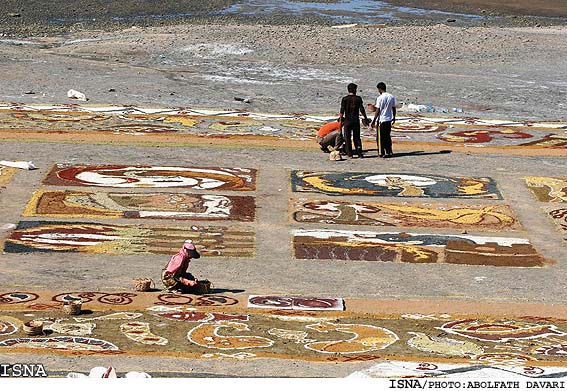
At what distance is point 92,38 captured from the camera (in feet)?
155

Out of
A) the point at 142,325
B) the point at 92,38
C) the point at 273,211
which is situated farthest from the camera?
the point at 92,38

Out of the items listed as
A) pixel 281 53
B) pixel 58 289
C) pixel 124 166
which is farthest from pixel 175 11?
pixel 58 289

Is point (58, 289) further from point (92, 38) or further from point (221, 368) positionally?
point (92, 38)

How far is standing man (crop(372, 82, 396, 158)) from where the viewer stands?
27.2 metres

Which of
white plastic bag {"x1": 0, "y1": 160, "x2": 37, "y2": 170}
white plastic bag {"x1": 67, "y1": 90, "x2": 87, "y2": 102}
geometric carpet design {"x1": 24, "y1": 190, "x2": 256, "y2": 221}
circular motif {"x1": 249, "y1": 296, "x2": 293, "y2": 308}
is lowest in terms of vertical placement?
circular motif {"x1": 249, "y1": 296, "x2": 293, "y2": 308}

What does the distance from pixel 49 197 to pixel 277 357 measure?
1017 centimetres

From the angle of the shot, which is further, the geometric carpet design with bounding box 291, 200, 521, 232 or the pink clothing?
the geometric carpet design with bounding box 291, 200, 521, 232

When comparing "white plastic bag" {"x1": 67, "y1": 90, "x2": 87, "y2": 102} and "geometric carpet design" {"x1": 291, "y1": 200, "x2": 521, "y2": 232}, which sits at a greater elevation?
"white plastic bag" {"x1": 67, "y1": 90, "x2": 87, "y2": 102}

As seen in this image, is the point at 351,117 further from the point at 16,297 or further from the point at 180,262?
A: the point at 16,297

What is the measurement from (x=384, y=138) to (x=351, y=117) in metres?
0.88

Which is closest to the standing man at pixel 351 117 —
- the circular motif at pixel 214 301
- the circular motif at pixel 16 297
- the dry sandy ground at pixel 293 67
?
the dry sandy ground at pixel 293 67

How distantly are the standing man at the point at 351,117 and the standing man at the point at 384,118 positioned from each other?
0.36 m

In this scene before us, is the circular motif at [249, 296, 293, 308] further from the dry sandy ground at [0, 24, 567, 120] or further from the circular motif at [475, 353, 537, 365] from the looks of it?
the dry sandy ground at [0, 24, 567, 120]

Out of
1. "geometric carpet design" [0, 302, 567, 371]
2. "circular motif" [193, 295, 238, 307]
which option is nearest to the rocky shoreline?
"circular motif" [193, 295, 238, 307]
